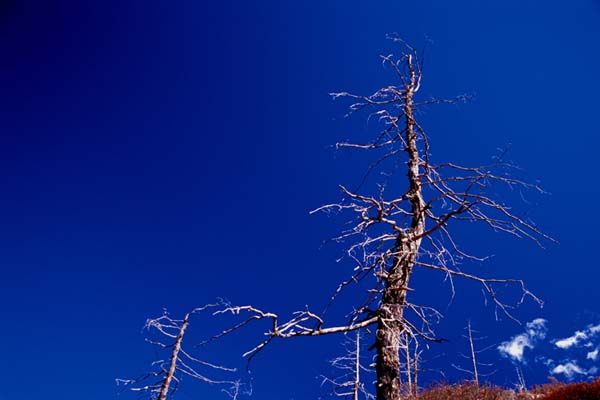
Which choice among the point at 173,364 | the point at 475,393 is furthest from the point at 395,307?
the point at 475,393

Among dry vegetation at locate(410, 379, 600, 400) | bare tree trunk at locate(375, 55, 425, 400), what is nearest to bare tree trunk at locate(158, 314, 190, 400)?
bare tree trunk at locate(375, 55, 425, 400)

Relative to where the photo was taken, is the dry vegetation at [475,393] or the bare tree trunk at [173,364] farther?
the dry vegetation at [475,393]

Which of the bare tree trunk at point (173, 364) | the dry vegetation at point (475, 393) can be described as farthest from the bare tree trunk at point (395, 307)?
the dry vegetation at point (475, 393)

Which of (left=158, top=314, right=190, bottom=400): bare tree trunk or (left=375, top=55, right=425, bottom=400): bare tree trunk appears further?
(left=158, top=314, right=190, bottom=400): bare tree trunk

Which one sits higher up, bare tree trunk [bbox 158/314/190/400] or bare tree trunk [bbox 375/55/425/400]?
bare tree trunk [bbox 158/314/190/400]

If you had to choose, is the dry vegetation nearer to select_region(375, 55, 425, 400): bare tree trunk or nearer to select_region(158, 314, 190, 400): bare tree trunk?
select_region(158, 314, 190, 400): bare tree trunk

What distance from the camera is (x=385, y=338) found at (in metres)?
3.16

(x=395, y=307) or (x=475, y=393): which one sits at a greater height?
(x=475, y=393)

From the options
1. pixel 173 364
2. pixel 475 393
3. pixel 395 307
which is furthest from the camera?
pixel 475 393

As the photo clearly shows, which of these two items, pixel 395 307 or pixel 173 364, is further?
pixel 173 364

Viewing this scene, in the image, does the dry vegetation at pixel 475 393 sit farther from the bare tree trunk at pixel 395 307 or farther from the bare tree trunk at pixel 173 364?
the bare tree trunk at pixel 395 307

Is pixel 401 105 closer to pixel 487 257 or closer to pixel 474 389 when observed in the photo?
pixel 487 257

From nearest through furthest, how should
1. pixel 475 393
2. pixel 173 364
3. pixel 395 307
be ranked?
pixel 395 307
pixel 173 364
pixel 475 393

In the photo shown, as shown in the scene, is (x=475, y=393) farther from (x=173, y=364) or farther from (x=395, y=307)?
(x=395, y=307)
